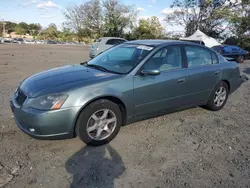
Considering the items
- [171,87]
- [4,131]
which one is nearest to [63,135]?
[4,131]

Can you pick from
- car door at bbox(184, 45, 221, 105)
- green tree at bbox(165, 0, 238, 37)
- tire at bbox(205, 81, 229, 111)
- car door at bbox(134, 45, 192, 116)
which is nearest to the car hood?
car door at bbox(134, 45, 192, 116)

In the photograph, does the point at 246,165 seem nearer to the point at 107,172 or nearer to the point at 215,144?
the point at 215,144

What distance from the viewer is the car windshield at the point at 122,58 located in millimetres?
3593

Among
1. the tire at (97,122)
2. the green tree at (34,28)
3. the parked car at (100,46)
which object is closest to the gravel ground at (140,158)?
the tire at (97,122)

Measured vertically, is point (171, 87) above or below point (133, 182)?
above

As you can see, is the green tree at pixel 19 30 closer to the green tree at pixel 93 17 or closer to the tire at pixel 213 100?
the green tree at pixel 93 17

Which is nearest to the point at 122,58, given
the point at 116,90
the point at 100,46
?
the point at 116,90

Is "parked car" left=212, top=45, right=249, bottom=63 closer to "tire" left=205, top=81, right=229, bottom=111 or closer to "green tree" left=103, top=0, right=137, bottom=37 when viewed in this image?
"tire" left=205, top=81, right=229, bottom=111

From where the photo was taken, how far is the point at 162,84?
12.0 ft

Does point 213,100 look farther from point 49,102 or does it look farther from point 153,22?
point 153,22

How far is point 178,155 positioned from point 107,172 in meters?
1.09

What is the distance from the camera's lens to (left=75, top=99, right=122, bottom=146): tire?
9.90 feet

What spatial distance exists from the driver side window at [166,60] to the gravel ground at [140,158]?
43.0 inches

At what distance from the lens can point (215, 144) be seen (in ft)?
11.2
